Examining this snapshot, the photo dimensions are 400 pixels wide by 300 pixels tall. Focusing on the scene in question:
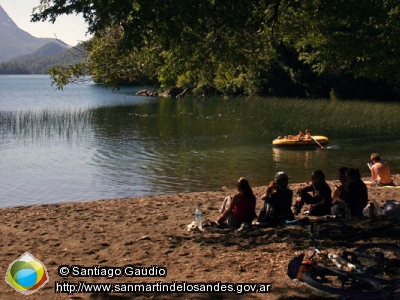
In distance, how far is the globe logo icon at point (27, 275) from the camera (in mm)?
6344

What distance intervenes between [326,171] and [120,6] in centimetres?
1376

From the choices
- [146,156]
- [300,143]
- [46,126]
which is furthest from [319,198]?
[46,126]

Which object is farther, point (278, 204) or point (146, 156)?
point (146, 156)

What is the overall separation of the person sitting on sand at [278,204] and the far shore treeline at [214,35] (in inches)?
96.2

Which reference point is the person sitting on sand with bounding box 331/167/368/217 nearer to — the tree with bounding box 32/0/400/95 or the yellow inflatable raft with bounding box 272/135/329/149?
the tree with bounding box 32/0/400/95

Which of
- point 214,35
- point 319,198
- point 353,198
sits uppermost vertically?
point 214,35

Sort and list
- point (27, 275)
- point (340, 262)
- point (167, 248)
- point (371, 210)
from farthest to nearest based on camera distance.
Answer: point (371, 210) < point (167, 248) < point (27, 275) < point (340, 262)

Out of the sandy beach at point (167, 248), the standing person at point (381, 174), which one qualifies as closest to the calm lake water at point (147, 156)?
the standing person at point (381, 174)

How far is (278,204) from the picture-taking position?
8531 millimetres

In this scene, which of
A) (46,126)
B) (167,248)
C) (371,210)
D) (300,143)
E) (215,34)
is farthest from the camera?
(46,126)

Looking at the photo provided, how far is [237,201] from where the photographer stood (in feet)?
28.3

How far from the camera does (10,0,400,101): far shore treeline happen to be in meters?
8.03

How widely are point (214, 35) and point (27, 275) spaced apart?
4.75m

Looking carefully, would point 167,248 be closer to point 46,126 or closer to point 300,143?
point 300,143
